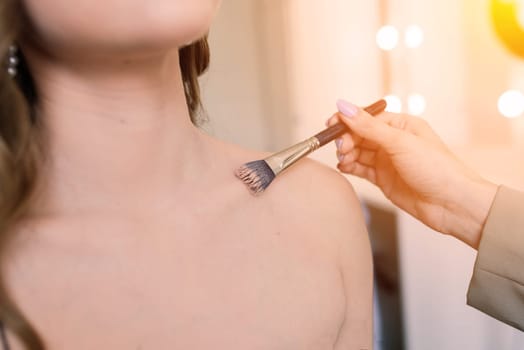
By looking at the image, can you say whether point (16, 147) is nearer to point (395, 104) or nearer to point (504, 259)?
point (504, 259)

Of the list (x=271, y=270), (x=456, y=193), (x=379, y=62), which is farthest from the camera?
(x=379, y=62)

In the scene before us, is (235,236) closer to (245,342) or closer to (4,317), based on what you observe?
(245,342)

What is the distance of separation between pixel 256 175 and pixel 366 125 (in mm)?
160

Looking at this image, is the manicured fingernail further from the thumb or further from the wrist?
the wrist

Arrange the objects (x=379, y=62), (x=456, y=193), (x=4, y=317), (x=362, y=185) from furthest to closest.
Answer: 1. (x=362, y=185)
2. (x=379, y=62)
3. (x=456, y=193)
4. (x=4, y=317)

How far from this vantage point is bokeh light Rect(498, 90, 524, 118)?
3.10ft

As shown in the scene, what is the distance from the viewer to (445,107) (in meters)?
1.06

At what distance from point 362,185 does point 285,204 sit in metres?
0.80

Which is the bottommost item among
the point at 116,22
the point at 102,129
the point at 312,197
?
the point at 312,197

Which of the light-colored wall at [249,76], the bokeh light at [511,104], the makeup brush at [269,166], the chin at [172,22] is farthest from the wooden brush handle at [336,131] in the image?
the light-colored wall at [249,76]

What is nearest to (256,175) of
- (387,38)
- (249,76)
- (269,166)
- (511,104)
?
(269,166)

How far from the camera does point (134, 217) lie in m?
0.49

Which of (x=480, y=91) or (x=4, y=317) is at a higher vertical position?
(x=4, y=317)

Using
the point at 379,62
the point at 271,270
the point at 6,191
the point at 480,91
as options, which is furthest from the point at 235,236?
the point at 379,62
